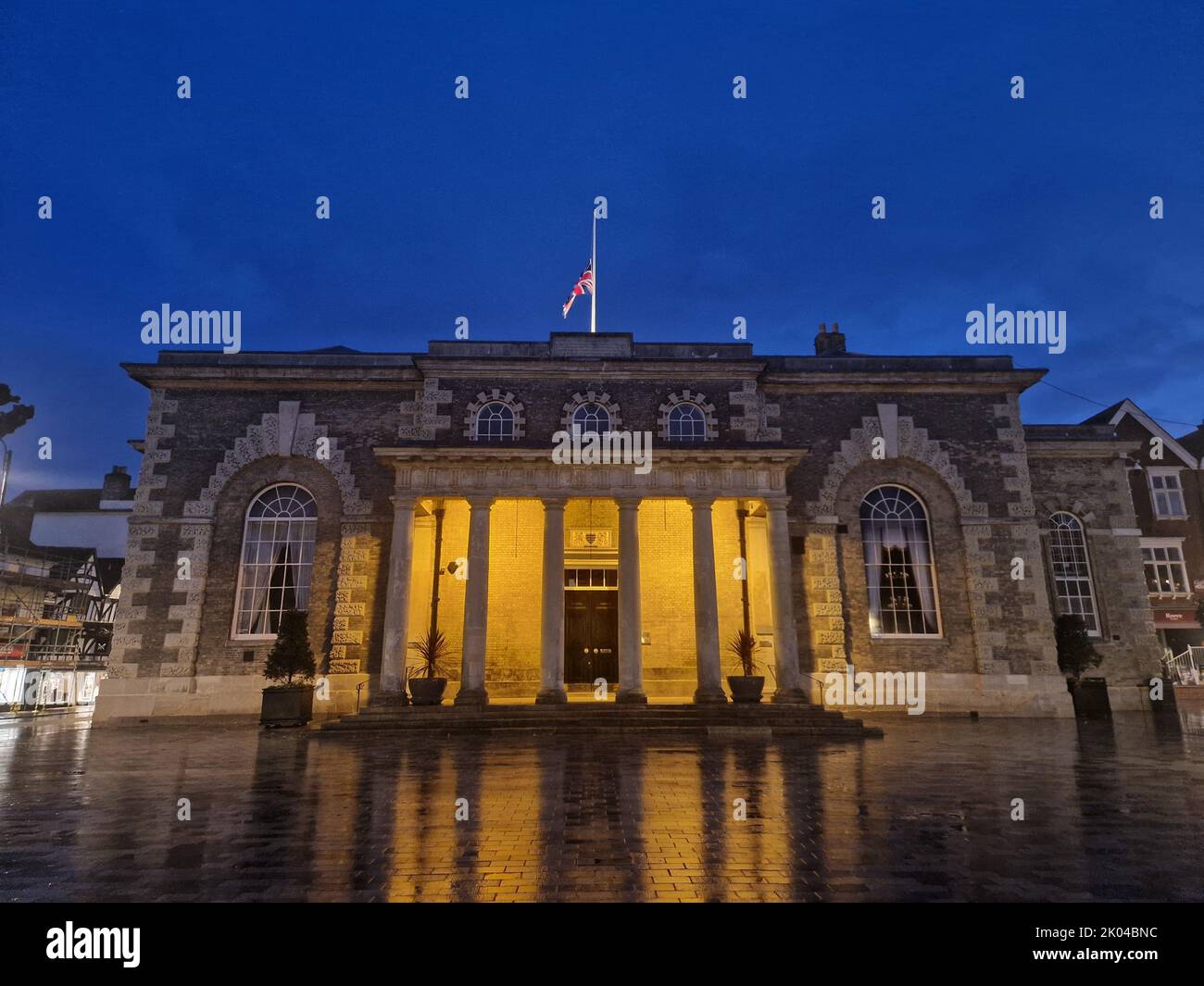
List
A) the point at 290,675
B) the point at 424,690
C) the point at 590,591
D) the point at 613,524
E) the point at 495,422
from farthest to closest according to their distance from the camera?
the point at 613,524
the point at 590,591
the point at 495,422
the point at 290,675
the point at 424,690

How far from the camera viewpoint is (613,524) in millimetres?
22031

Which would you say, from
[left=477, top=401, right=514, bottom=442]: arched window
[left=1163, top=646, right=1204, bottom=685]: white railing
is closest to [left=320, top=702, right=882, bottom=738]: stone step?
[left=477, top=401, right=514, bottom=442]: arched window

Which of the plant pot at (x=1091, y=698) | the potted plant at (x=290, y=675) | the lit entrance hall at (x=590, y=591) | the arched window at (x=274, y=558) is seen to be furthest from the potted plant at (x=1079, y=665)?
the arched window at (x=274, y=558)

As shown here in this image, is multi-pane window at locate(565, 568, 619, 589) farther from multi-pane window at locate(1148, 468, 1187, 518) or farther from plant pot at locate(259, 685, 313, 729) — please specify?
multi-pane window at locate(1148, 468, 1187, 518)

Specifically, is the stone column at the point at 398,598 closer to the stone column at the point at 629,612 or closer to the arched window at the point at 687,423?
the stone column at the point at 629,612

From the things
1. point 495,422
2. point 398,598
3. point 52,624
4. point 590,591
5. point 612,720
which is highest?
point 495,422

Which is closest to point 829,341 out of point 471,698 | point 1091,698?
point 1091,698

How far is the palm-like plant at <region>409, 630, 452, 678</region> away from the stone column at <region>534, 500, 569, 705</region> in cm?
291

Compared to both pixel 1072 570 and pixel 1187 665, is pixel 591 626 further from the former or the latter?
pixel 1187 665

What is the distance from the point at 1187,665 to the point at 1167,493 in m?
8.30

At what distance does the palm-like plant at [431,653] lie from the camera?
1825 cm

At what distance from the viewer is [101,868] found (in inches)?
207
